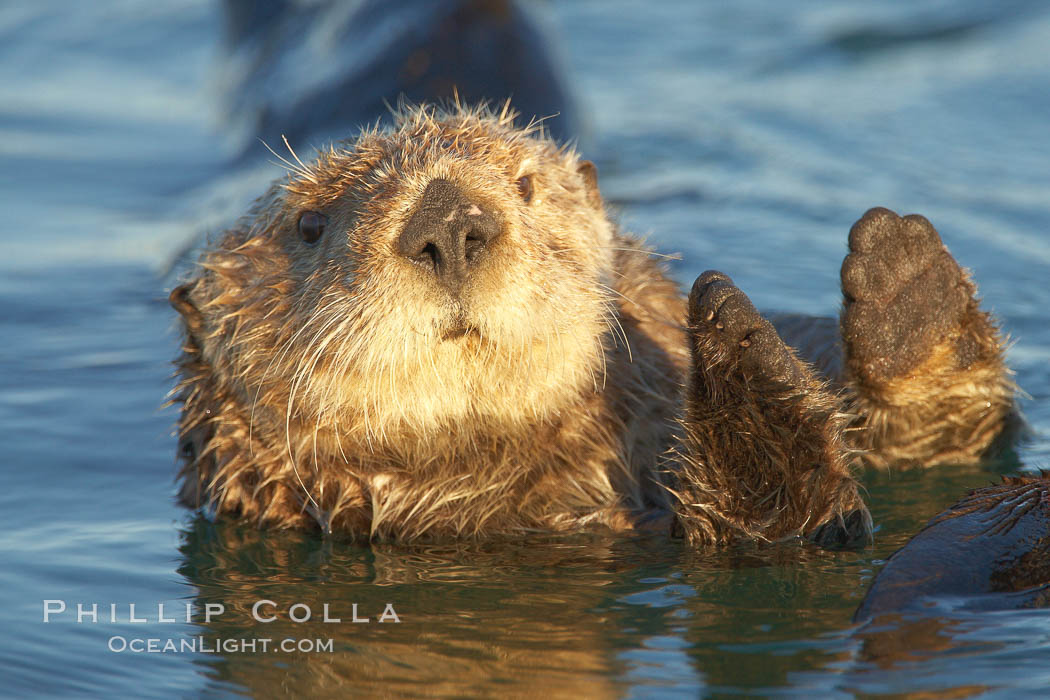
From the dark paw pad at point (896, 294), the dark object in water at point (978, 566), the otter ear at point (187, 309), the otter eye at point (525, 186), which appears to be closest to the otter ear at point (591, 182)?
the otter eye at point (525, 186)

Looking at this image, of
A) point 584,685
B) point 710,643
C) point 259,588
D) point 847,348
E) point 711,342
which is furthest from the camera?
point 847,348

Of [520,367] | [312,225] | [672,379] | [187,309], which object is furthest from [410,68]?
[520,367]

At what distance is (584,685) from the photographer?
301 cm

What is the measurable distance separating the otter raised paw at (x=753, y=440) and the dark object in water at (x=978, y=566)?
404 mm

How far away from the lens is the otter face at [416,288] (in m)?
3.32

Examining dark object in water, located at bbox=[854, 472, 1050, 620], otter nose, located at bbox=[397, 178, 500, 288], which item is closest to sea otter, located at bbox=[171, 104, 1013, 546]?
otter nose, located at bbox=[397, 178, 500, 288]

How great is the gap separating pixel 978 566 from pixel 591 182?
1952mm

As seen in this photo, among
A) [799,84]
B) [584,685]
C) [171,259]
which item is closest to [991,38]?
[799,84]

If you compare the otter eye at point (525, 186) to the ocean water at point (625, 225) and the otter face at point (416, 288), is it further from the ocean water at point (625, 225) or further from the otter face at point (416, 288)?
Result: the ocean water at point (625, 225)

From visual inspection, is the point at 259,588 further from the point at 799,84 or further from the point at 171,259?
the point at 799,84

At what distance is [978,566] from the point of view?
3041 millimetres

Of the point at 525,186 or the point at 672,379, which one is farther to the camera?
the point at 672,379

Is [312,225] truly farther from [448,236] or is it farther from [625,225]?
[625,225]

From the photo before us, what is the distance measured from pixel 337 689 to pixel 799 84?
7495mm
